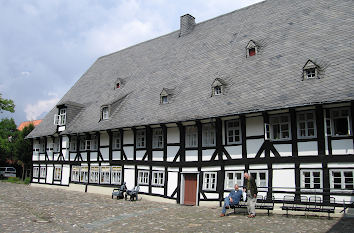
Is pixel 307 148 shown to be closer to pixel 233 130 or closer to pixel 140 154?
pixel 233 130

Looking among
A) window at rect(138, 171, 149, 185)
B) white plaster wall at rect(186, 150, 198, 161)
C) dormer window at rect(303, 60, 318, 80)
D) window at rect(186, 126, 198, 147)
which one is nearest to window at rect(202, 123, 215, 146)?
window at rect(186, 126, 198, 147)

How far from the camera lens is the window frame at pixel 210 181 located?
56.0ft

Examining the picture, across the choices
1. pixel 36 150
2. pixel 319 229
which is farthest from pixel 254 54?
pixel 36 150

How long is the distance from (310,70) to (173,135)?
7.99 meters

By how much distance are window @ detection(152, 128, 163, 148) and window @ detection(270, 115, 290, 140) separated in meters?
6.96

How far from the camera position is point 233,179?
16.4 m

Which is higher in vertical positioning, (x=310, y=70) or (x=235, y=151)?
(x=310, y=70)

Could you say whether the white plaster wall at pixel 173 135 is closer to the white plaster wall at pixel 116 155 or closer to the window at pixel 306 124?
the white plaster wall at pixel 116 155

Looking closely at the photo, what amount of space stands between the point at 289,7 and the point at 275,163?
1082 centimetres

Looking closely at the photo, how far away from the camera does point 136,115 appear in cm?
2120

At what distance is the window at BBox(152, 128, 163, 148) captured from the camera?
20.0m

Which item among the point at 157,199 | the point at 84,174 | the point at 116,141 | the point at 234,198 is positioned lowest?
the point at 157,199

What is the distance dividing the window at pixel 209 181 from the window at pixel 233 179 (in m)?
0.72

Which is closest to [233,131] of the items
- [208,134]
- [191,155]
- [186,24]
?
[208,134]
